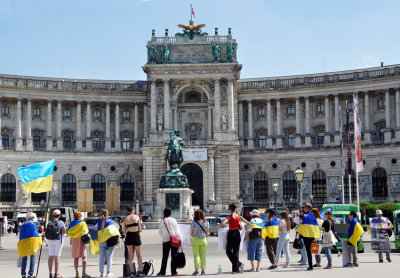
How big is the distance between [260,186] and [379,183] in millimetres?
15714

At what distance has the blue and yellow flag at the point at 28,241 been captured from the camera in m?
21.9

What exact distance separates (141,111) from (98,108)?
606cm

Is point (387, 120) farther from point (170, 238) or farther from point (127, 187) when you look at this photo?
point (170, 238)

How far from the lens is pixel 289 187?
285 ft

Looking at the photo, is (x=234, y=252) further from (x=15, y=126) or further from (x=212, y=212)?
(x=15, y=126)

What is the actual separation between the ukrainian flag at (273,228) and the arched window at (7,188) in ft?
209

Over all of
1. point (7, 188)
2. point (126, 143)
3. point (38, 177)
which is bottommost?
point (7, 188)

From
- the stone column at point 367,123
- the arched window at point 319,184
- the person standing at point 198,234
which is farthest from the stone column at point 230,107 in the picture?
the person standing at point 198,234

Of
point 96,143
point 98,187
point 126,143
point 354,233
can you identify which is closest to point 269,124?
point 126,143

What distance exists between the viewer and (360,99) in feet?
283

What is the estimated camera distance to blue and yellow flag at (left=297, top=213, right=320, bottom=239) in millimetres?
24828

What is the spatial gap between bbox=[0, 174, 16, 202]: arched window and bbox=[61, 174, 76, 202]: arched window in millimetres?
6458

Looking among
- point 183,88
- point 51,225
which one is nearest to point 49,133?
point 183,88

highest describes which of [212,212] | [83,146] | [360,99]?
[360,99]
